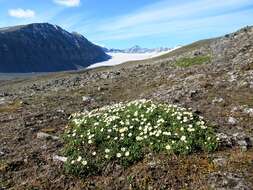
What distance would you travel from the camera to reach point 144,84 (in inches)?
1859

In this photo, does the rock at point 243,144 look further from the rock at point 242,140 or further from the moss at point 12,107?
the moss at point 12,107

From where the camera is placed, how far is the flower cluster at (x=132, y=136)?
20062mm

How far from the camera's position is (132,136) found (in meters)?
21.5

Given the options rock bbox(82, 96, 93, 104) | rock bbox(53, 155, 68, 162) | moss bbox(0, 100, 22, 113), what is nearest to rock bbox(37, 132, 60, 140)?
rock bbox(53, 155, 68, 162)

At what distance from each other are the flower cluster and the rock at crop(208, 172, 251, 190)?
236 cm

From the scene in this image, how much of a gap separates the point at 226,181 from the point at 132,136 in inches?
219

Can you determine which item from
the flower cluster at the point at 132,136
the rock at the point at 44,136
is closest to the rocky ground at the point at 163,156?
the rock at the point at 44,136

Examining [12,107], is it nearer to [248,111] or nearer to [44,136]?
[44,136]

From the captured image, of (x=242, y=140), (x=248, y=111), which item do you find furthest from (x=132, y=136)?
(x=248, y=111)

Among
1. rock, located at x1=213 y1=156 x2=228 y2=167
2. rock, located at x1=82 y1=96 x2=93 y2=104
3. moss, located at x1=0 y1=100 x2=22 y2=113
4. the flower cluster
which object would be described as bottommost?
moss, located at x1=0 y1=100 x2=22 y2=113

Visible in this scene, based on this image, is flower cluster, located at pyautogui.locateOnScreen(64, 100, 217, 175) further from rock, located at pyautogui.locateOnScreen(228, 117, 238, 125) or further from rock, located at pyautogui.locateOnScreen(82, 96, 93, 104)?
rock, located at pyautogui.locateOnScreen(82, 96, 93, 104)

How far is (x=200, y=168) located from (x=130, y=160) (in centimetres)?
305

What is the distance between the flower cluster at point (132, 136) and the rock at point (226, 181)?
2.36m

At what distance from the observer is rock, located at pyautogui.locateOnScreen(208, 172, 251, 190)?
16797mm
